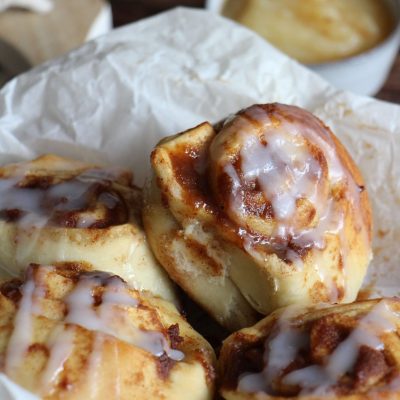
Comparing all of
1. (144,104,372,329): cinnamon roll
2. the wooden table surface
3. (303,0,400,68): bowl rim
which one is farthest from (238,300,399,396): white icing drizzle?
the wooden table surface

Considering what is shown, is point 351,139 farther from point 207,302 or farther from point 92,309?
point 92,309

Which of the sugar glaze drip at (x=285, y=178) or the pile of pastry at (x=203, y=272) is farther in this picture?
the sugar glaze drip at (x=285, y=178)

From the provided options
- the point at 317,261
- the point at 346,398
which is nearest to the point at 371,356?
the point at 346,398

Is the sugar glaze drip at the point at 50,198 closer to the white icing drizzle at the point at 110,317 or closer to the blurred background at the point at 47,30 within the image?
the white icing drizzle at the point at 110,317

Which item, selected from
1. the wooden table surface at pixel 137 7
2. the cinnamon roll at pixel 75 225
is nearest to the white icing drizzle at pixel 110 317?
the cinnamon roll at pixel 75 225

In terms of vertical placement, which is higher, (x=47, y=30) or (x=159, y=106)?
(x=159, y=106)

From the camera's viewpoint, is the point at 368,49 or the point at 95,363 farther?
the point at 368,49

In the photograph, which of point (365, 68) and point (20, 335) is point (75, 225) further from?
point (365, 68)

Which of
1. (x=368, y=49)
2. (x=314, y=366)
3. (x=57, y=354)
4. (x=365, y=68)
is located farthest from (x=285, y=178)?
(x=368, y=49)
